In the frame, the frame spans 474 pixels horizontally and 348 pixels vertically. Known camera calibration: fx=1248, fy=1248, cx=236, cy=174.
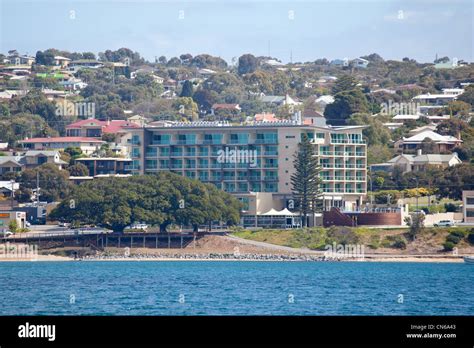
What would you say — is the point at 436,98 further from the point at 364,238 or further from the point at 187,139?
the point at 364,238

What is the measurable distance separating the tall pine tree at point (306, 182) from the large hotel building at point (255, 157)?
373 centimetres

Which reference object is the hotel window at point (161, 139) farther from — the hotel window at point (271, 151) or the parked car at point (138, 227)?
the parked car at point (138, 227)

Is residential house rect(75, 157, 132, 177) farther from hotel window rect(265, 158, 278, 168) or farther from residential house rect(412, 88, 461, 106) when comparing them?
residential house rect(412, 88, 461, 106)

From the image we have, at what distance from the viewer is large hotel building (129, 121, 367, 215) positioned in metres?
111

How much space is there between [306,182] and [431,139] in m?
36.4

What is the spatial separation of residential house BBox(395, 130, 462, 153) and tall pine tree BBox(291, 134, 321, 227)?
34.5 m

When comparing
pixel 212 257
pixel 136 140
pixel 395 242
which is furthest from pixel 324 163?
pixel 212 257

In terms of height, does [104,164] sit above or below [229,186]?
above

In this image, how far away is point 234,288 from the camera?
209ft

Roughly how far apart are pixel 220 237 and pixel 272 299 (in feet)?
143

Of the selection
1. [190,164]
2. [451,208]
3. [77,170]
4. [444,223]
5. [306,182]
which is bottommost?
[444,223]

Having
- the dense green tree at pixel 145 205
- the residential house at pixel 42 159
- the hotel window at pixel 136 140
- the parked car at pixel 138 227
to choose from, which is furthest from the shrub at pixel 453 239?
the residential house at pixel 42 159

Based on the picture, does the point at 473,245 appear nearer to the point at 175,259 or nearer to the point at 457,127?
the point at 175,259

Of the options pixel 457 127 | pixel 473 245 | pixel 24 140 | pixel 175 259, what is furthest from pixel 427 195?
pixel 24 140
